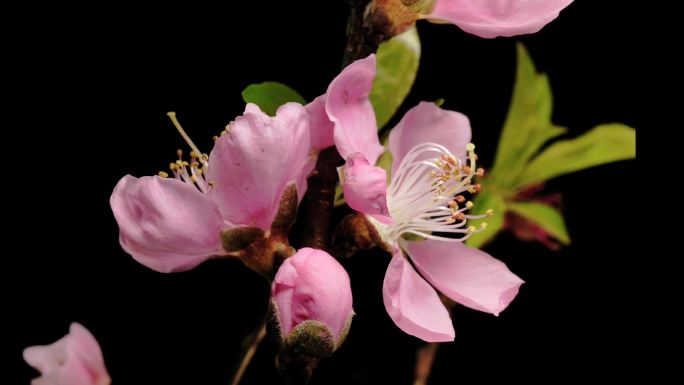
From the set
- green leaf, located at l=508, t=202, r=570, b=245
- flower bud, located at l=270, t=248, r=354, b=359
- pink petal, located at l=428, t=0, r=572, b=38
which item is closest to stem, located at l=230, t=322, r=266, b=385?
flower bud, located at l=270, t=248, r=354, b=359

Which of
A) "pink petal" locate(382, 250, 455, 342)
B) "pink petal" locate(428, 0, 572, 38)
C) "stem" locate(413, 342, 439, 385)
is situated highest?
"pink petal" locate(428, 0, 572, 38)

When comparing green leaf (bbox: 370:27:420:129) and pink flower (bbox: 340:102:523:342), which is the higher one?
green leaf (bbox: 370:27:420:129)

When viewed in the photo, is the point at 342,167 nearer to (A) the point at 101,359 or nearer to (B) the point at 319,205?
(B) the point at 319,205

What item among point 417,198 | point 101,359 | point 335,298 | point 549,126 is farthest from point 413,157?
point 549,126

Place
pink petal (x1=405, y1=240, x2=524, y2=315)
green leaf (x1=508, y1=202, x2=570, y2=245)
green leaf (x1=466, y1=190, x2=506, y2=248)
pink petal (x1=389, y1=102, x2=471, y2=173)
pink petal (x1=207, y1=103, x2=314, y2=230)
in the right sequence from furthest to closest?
green leaf (x1=508, y1=202, x2=570, y2=245) < green leaf (x1=466, y1=190, x2=506, y2=248) < pink petal (x1=389, y1=102, x2=471, y2=173) < pink petal (x1=405, y1=240, x2=524, y2=315) < pink petal (x1=207, y1=103, x2=314, y2=230)

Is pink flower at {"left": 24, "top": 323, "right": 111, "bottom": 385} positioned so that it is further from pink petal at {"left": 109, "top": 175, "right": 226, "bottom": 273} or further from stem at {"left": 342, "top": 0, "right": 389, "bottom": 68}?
stem at {"left": 342, "top": 0, "right": 389, "bottom": 68}

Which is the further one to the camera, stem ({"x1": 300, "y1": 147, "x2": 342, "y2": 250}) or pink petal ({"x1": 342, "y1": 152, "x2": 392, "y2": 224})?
stem ({"x1": 300, "y1": 147, "x2": 342, "y2": 250})
